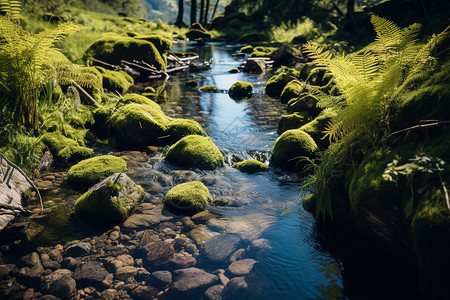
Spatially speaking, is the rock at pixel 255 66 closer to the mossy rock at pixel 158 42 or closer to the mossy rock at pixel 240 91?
the mossy rock at pixel 158 42

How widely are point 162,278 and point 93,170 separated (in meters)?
2.65

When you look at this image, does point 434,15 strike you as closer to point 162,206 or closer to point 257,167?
point 257,167

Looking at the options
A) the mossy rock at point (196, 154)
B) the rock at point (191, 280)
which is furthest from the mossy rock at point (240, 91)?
the rock at point (191, 280)

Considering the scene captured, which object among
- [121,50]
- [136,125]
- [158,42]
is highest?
[158,42]

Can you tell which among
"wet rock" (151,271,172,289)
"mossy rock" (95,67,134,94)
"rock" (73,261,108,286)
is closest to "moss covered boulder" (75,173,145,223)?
"rock" (73,261,108,286)

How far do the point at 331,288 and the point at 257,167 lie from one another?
3.19 meters

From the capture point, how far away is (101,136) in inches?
291

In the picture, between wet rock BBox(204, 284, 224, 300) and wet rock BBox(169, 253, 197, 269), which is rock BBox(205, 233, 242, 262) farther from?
wet rock BBox(204, 284, 224, 300)

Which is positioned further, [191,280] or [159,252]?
[159,252]

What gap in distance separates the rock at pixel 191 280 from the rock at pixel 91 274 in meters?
0.72

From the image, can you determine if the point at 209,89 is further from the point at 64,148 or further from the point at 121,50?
the point at 64,148

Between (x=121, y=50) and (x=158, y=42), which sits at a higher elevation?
(x=158, y=42)

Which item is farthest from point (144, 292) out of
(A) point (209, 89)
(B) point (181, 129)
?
(A) point (209, 89)

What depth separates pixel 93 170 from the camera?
17.0 ft
